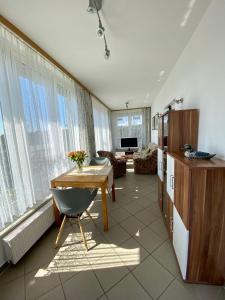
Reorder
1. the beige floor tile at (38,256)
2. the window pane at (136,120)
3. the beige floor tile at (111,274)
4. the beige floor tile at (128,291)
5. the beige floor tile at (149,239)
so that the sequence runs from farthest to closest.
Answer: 1. the window pane at (136,120)
2. the beige floor tile at (149,239)
3. the beige floor tile at (38,256)
4. the beige floor tile at (111,274)
5. the beige floor tile at (128,291)

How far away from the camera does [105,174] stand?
2.32m

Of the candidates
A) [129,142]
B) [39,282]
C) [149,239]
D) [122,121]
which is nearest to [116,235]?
[149,239]

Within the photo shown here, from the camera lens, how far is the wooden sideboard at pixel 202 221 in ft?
3.59

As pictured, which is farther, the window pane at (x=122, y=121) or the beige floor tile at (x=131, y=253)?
the window pane at (x=122, y=121)

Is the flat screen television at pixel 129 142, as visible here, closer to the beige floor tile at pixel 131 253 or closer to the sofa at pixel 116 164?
the sofa at pixel 116 164

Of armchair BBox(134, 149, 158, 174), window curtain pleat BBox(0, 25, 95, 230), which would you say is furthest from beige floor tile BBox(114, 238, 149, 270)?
armchair BBox(134, 149, 158, 174)

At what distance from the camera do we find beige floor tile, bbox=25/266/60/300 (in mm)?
1302

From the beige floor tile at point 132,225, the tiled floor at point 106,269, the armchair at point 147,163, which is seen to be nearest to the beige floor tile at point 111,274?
the tiled floor at point 106,269

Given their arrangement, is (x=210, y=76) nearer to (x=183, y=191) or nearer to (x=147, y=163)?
(x=183, y=191)

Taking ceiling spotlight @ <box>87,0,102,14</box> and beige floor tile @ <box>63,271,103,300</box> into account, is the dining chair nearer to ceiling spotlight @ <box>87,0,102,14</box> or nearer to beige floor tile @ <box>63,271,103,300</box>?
beige floor tile @ <box>63,271,103,300</box>

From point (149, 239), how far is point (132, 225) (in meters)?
0.35

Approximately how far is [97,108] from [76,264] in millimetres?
4771

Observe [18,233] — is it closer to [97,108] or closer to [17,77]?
[17,77]

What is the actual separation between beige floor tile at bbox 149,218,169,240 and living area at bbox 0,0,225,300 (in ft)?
0.05
